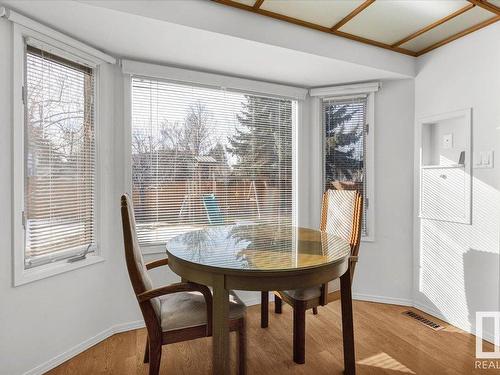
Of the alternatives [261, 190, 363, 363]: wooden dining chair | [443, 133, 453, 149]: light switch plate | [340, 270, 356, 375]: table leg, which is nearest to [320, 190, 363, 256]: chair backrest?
[261, 190, 363, 363]: wooden dining chair

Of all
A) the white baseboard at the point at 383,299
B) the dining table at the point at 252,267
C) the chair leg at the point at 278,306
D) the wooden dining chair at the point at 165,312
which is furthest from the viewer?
the white baseboard at the point at 383,299

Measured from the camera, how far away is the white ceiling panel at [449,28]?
222 centimetres

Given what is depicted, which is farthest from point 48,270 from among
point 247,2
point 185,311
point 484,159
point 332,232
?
point 484,159

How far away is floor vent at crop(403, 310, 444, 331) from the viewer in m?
2.56

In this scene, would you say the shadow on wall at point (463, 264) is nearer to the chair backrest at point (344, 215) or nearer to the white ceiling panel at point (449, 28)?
the chair backrest at point (344, 215)

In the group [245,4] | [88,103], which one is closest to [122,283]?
[88,103]

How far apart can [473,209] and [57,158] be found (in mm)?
3280

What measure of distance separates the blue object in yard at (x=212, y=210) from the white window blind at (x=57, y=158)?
1006 mm

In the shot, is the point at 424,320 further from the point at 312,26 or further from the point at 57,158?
the point at 57,158

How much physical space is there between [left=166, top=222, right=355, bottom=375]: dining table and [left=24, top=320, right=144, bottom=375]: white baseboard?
1.10 metres

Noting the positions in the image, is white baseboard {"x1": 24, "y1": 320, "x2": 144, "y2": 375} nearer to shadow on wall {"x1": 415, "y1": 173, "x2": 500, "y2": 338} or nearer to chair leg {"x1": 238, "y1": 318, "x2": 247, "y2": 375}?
chair leg {"x1": 238, "y1": 318, "x2": 247, "y2": 375}

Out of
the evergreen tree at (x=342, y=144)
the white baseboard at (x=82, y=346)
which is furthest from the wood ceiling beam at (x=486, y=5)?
the white baseboard at (x=82, y=346)

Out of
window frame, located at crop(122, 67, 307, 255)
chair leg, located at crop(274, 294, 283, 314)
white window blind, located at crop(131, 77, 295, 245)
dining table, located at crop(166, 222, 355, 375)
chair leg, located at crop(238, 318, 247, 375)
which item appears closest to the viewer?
dining table, located at crop(166, 222, 355, 375)

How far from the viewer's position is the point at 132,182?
259cm
